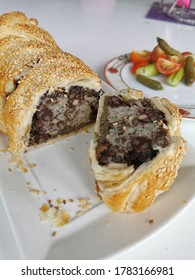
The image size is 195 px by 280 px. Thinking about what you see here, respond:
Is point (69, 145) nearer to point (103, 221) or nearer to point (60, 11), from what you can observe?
point (103, 221)

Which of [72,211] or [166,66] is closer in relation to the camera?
[72,211]

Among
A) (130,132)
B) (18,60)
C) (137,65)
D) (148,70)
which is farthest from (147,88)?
(130,132)

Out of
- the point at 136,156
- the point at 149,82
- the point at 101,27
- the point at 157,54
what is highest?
the point at 136,156

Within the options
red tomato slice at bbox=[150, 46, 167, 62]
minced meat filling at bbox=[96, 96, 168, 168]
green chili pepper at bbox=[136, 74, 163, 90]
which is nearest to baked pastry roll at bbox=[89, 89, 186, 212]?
minced meat filling at bbox=[96, 96, 168, 168]

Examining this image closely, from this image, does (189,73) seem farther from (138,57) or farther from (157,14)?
(157,14)

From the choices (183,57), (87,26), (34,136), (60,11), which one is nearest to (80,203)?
(34,136)

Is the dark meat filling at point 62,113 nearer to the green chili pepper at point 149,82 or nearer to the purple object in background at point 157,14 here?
the green chili pepper at point 149,82

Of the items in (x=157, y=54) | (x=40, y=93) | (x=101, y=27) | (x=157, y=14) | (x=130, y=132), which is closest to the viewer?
(x=130, y=132)

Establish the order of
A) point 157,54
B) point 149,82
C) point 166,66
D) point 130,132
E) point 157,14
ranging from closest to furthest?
point 130,132, point 149,82, point 166,66, point 157,54, point 157,14

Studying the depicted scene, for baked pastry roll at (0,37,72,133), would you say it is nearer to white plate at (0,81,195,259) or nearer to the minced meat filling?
white plate at (0,81,195,259)
